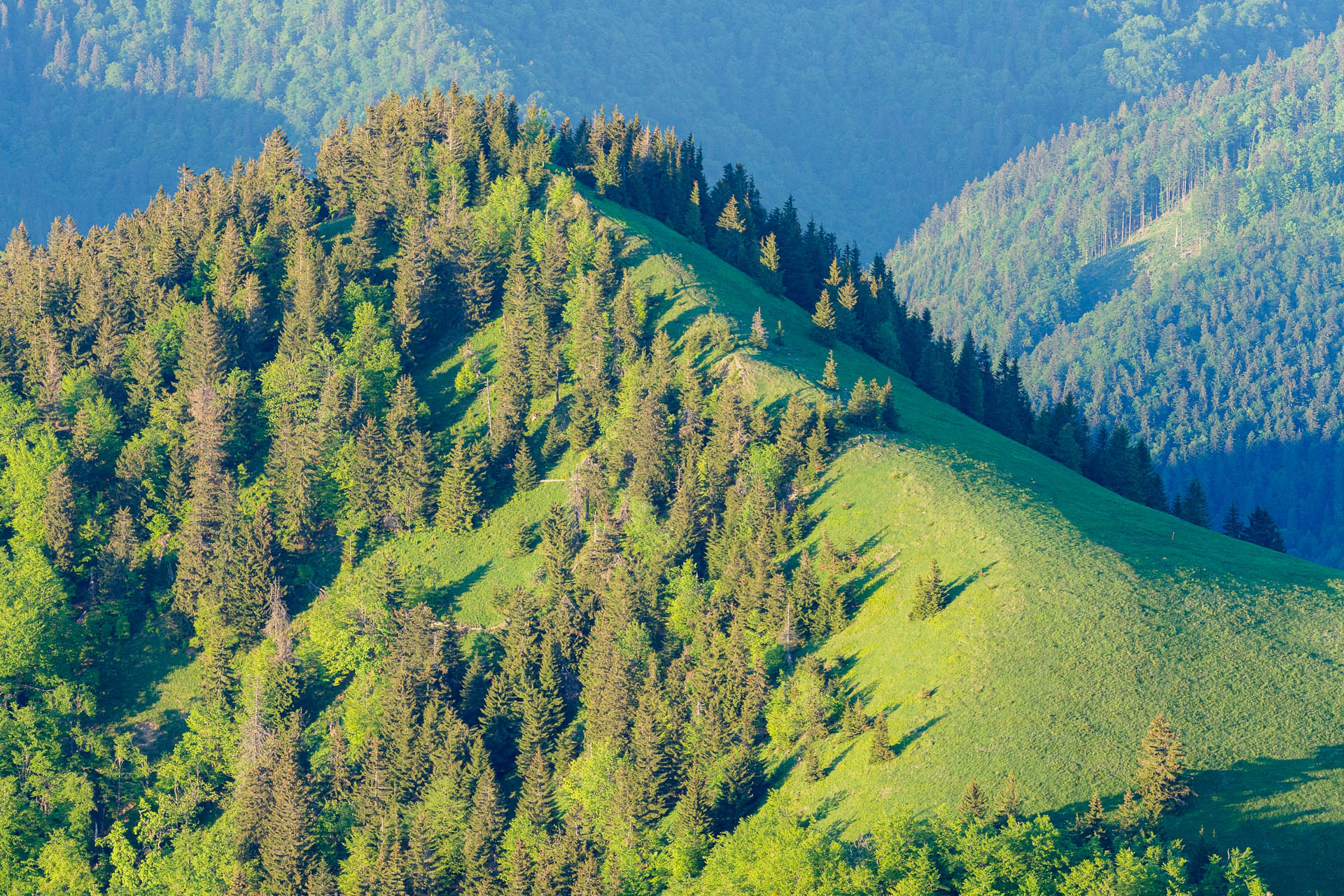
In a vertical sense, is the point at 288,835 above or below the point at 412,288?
below

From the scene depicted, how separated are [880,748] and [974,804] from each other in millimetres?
12593

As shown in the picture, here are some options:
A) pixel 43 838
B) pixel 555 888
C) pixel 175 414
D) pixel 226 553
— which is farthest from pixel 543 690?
pixel 175 414

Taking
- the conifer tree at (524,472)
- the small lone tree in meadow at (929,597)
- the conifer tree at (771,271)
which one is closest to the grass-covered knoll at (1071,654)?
the small lone tree in meadow at (929,597)

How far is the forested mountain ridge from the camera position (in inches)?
4082

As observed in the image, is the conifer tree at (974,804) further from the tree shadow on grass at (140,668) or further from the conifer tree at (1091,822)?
the tree shadow on grass at (140,668)

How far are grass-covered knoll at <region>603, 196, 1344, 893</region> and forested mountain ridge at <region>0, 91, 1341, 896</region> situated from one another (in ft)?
1.31

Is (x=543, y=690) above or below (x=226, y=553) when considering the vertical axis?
below

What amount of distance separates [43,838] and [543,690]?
1977 inches

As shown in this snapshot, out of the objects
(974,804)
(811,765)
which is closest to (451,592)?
(811,765)

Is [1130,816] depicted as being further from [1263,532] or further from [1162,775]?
[1263,532]

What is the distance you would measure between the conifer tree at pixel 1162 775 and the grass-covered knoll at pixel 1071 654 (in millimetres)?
1666

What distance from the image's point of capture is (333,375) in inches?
6171

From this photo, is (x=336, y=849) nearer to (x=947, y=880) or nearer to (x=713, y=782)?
(x=713, y=782)

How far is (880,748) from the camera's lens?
104750mm
